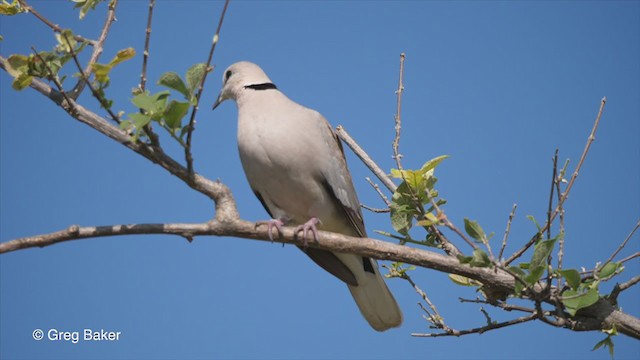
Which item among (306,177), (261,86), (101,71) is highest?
(261,86)

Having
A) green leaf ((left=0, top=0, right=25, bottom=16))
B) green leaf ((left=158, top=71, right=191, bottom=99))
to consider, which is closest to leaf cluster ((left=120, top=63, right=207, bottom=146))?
green leaf ((left=158, top=71, right=191, bottom=99))

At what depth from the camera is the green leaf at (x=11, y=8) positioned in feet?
11.2

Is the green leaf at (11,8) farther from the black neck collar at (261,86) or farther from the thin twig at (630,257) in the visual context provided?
the thin twig at (630,257)

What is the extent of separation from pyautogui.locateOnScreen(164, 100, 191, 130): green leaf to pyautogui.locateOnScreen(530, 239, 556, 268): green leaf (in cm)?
169

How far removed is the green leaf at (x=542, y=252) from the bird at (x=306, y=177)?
1572 millimetres

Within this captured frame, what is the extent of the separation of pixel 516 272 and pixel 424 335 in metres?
0.76

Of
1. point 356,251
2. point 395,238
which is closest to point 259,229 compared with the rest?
point 356,251

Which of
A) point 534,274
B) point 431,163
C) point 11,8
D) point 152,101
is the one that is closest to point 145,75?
point 152,101

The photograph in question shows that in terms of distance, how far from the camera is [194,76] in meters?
2.94

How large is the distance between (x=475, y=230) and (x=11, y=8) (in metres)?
2.60

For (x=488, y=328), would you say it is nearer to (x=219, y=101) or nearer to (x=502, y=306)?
(x=502, y=306)

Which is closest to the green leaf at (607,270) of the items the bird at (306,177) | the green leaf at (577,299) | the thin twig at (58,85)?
the green leaf at (577,299)

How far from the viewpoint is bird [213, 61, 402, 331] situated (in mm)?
4316

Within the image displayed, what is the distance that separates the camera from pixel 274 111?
4.48m
